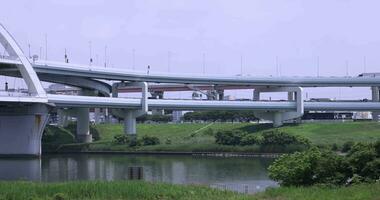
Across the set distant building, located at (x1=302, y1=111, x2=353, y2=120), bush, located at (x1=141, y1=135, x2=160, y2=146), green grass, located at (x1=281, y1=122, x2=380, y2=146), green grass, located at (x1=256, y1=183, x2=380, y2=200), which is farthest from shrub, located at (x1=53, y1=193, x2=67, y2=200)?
distant building, located at (x1=302, y1=111, x2=353, y2=120)

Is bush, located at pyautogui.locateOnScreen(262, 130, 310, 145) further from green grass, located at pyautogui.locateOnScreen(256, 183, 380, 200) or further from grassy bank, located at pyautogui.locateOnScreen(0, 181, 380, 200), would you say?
green grass, located at pyautogui.locateOnScreen(256, 183, 380, 200)

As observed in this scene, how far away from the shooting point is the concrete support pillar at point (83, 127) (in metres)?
100

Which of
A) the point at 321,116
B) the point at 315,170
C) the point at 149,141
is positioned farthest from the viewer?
the point at 321,116

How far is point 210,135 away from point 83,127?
71.9ft

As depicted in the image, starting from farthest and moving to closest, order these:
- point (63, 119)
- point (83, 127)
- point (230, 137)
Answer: point (63, 119)
point (83, 127)
point (230, 137)

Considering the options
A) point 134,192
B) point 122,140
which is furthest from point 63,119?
point 134,192

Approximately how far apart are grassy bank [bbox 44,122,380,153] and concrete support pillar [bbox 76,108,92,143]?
2.58 meters

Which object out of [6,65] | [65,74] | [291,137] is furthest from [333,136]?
[6,65]

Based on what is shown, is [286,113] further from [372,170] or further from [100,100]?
[372,170]

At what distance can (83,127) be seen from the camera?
10081 cm

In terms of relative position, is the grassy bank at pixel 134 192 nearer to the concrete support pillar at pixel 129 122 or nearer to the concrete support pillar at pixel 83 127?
the concrete support pillar at pixel 129 122

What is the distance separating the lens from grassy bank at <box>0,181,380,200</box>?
23141 millimetres

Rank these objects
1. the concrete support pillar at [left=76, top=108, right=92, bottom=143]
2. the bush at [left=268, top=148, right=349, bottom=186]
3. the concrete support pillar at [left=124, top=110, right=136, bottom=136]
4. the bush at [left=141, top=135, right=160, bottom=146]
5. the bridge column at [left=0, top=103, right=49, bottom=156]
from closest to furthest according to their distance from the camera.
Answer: the bush at [left=268, top=148, right=349, bottom=186]
the bridge column at [left=0, top=103, right=49, bottom=156]
the bush at [left=141, top=135, right=160, bottom=146]
the concrete support pillar at [left=76, top=108, right=92, bottom=143]
the concrete support pillar at [left=124, top=110, right=136, bottom=136]

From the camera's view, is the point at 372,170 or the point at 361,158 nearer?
the point at 372,170
